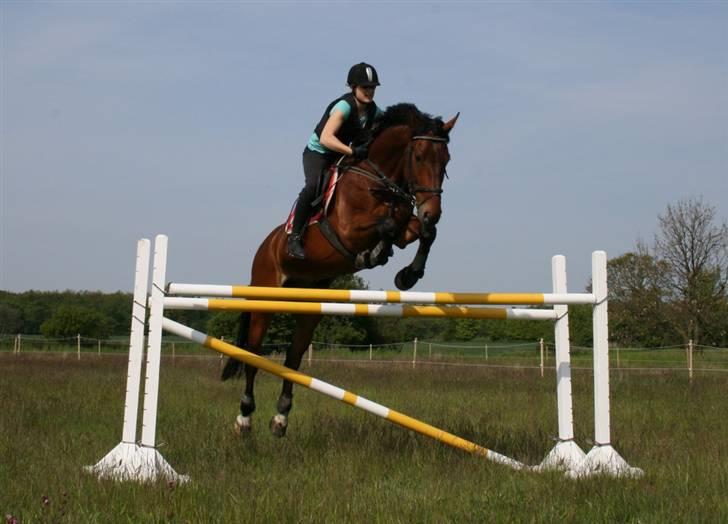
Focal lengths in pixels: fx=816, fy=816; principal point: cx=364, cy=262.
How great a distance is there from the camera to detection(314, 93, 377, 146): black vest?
5957mm

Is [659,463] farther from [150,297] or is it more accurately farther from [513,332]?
[513,332]

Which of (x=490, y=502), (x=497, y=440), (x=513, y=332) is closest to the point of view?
(x=490, y=502)

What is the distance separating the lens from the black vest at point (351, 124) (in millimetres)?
5957

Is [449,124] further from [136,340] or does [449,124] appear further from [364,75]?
[136,340]

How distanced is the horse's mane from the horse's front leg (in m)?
0.59

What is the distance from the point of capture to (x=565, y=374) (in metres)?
4.93

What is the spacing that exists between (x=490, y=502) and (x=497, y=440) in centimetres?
245

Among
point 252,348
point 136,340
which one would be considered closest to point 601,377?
point 136,340

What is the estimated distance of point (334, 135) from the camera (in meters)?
5.86

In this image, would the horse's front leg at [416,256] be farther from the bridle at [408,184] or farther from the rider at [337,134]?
the rider at [337,134]

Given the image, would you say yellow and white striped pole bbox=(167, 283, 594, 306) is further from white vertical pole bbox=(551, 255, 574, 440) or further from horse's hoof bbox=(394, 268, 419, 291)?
horse's hoof bbox=(394, 268, 419, 291)

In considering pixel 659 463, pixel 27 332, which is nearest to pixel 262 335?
pixel 659 463

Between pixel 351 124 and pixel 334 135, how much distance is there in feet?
0.77

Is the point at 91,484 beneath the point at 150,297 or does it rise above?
beneath
